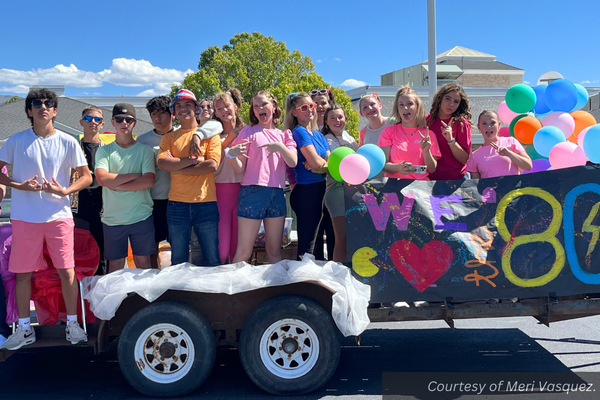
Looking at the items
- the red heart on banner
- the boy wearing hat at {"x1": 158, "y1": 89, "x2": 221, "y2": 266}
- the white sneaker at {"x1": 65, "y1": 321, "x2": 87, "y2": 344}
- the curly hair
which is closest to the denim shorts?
the boy wearing hat at {"x1": 158, "y1": 89, "x2": 221, "y2": 266}

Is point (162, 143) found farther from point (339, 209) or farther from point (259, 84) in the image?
point (259, 84)

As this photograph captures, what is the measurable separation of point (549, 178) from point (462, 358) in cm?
192

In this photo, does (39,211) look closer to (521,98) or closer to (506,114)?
(521,98)

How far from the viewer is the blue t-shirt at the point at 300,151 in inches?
173

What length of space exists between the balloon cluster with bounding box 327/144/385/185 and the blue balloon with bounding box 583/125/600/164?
5.31 feet

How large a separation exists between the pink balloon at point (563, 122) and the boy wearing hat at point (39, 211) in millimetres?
4460

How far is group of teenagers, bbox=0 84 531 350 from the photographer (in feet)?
13.4

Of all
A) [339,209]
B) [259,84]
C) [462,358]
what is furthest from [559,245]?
[259,84]

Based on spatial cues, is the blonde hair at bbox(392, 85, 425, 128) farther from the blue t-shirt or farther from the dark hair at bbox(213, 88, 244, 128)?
the dark hair at bbox(213, 88, 244, 128)

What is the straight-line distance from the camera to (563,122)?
4.95 meters

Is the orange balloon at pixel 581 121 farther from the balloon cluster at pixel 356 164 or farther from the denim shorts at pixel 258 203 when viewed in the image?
the denim shorts at pixel 258 203

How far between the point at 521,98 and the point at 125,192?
3934 mm

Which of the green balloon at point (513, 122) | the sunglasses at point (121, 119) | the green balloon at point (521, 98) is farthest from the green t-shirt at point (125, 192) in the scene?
the green balloon at point (513, 122)

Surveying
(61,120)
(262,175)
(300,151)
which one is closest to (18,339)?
(262,175)
